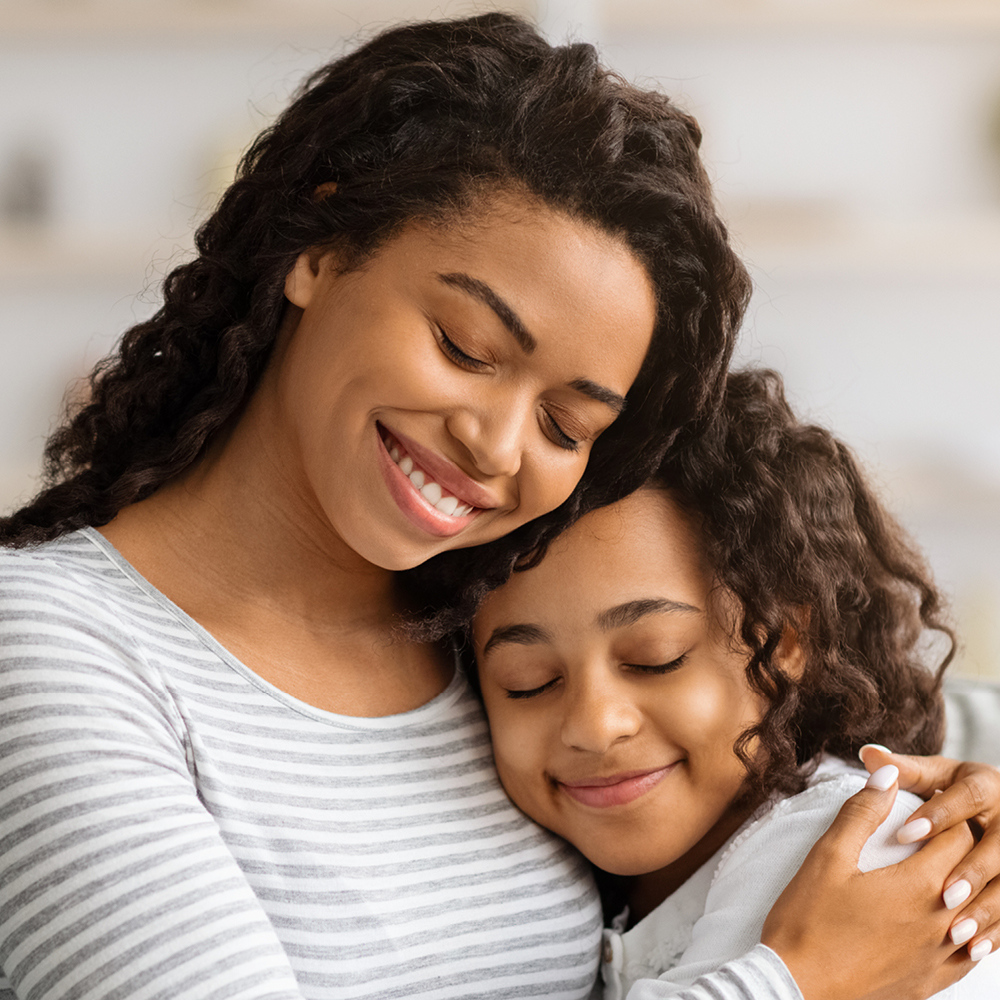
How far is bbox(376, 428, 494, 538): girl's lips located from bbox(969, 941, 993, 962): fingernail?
0.66 meters

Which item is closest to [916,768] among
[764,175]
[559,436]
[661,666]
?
[661,666]

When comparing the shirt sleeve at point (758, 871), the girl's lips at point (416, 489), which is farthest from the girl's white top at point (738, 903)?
the girl's lips at point (416, 489)

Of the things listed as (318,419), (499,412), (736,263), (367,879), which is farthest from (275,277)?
Result: (367,879)

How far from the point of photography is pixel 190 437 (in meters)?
1.25

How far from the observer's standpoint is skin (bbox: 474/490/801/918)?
1.28 m

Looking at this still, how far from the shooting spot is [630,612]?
1274 millimetres

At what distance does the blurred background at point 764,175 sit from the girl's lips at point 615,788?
6.64 ft

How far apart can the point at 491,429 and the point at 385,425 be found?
0.10 meters

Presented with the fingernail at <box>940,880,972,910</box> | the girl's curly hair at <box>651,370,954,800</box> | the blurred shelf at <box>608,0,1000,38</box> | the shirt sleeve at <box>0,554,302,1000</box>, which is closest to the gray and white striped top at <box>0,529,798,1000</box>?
the shirt sleeve at <box>0,554,302,1000</box>

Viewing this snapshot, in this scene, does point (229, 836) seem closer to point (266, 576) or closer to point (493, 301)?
point (266, 576)

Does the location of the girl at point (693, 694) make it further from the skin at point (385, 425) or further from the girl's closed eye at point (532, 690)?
the skin at point (385, 425)

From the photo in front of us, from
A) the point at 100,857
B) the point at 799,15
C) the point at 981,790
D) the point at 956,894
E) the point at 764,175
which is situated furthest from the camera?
the point at 764,175

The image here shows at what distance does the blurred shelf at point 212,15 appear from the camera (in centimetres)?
311

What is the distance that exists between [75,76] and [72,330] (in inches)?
27.7
